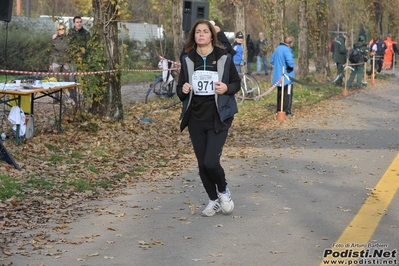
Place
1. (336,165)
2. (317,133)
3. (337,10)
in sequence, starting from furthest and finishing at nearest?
(337,10)
(317,133)
(336,165)

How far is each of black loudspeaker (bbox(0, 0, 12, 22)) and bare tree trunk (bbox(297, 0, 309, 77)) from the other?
78.2 feet

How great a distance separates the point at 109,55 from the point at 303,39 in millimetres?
19945

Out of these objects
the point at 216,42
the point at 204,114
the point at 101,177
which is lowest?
the point at 101,177

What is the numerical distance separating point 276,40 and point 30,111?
1738 cm

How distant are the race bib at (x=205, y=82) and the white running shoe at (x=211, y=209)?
1.14m

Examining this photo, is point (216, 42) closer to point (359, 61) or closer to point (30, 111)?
point (30, 111)

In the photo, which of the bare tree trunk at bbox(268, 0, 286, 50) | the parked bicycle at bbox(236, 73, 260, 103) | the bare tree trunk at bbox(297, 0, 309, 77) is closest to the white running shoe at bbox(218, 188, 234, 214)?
the parked bicycle at bbox(236, 73, 260, 103)

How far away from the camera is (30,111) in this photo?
14.7 m

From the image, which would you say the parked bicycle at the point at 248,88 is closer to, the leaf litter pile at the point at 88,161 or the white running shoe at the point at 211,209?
the leaf litter pile at the point at 88,161

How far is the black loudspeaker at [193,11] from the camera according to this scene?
1808 centimetres

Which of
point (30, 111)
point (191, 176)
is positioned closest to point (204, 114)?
point (191, 176)

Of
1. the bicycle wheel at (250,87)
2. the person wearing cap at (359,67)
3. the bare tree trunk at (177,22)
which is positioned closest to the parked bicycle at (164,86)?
the bare tree trunk at (177,22)

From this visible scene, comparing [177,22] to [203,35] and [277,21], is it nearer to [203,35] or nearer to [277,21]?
[277,21]

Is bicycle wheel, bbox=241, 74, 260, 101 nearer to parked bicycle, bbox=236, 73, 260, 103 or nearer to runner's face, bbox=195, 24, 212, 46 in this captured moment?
parked bicycle, bbox=236, 73, 260, 103
